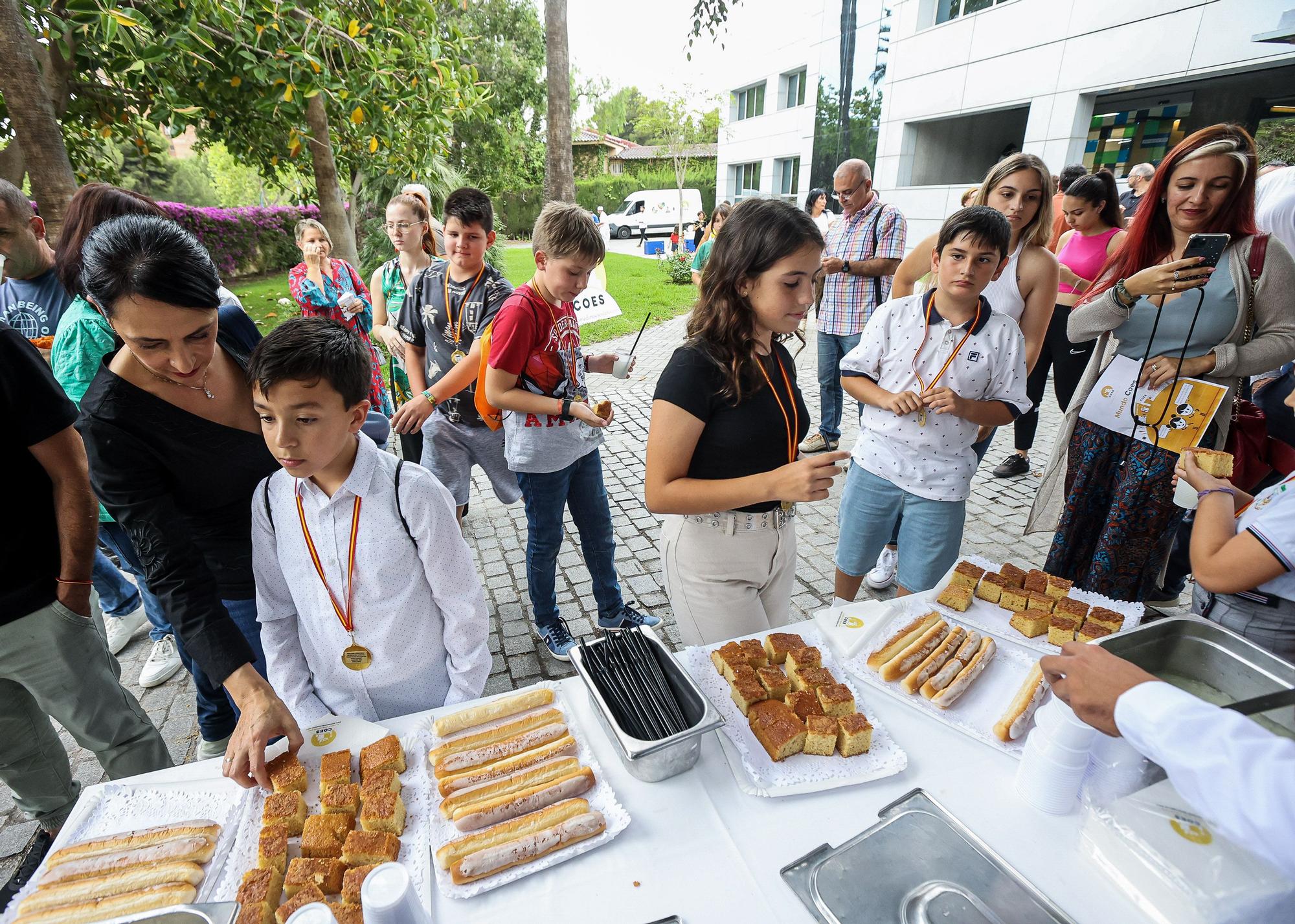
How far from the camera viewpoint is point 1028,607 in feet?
6.63

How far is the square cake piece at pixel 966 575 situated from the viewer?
2.10 m

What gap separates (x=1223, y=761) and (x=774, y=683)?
0.92 meters

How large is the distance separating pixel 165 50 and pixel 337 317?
75.5 inches

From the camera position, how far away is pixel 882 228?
5293 mm

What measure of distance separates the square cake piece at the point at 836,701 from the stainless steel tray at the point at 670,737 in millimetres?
350

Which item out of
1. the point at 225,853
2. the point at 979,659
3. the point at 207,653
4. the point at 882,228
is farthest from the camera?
the point at 882,228

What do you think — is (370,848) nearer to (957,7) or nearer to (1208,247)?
(1208,247)

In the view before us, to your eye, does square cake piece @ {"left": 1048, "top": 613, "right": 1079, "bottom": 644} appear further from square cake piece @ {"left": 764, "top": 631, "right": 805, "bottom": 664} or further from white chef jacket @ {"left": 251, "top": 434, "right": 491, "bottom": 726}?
white chef jacket @ {"left": 251, "top": 434, "right": 491, "bottom": 726}

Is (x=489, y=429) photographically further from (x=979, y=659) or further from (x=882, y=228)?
(x=882, y=228)

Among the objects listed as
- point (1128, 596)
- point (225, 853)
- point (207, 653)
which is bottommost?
point (1128, 596)

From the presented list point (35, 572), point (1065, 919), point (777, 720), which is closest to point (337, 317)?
point (35, 572)

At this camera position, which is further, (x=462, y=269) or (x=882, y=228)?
(x=882, y=228)

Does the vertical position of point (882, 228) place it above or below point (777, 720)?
above

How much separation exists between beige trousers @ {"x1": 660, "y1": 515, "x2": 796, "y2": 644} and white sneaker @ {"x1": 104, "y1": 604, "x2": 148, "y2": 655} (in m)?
3.69
